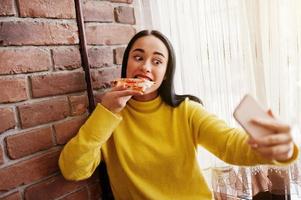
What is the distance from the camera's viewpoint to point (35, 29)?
996 mm

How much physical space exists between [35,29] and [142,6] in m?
0.60

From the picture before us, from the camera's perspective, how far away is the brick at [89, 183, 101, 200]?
3.92 ft

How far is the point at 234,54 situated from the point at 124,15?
1.71ft

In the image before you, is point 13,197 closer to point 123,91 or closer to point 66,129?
point 66,129

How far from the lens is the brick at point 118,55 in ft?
4.29

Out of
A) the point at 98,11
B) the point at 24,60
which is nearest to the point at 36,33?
the point at 24,60

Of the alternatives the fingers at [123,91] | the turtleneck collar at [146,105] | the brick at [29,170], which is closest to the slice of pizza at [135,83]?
the fingers at [123,91]

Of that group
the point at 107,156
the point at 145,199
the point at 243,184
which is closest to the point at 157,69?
the point at 107,156

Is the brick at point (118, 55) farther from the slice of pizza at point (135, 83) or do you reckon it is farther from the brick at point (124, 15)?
the slice of pizza at point (135, 83)

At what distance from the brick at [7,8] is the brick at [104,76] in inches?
14.8

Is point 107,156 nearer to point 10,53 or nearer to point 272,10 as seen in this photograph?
point 10,53

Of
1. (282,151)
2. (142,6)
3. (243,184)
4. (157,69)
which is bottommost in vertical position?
(243,184)

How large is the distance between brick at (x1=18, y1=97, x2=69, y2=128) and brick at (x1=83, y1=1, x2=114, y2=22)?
36 centimetres

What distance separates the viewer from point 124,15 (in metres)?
1.34
